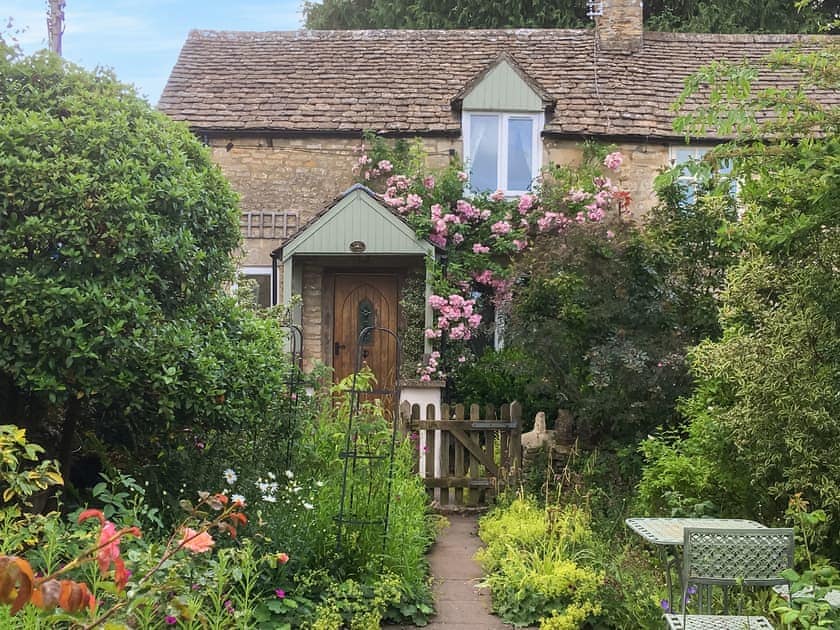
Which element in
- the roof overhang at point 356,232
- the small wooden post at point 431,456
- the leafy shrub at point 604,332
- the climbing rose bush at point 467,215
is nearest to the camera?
the leafy shrub at point 604,332

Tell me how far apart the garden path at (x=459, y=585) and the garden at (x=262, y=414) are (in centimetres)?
14

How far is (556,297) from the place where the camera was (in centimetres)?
979

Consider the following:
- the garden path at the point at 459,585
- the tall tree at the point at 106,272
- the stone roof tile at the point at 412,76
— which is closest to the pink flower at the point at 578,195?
the stone roof tile at the point at 412,76

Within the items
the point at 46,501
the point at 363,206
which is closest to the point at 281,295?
the point at 363,206

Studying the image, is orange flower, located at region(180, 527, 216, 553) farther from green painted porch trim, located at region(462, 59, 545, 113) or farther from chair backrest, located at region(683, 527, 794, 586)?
green painted porch trim, located at region(462, 59, 545, 113)

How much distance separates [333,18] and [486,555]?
2365cm

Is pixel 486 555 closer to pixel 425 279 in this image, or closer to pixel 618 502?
pixel 618 502

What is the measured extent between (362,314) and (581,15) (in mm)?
14296

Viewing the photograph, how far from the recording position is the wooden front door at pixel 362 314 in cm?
1400

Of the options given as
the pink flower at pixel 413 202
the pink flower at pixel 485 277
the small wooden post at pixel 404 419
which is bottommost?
the small wooden post at pixel 404 419

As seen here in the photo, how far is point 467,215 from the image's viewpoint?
539 inches

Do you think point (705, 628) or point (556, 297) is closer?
point (705, 628)

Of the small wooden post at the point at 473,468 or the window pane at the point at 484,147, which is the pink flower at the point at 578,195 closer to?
the window pane at the point at 484,147

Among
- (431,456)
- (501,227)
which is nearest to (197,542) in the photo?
(431,456)
